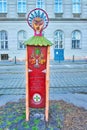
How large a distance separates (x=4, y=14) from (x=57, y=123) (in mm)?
24863

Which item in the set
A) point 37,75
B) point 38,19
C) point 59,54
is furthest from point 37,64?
point 59,54

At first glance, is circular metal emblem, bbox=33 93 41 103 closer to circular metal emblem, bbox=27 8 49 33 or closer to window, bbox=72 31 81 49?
circular metal emblem, bbox=27 8 49 33

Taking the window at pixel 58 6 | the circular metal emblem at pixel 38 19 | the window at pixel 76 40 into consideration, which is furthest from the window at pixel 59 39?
the circular metal emblem at pixel 38 19

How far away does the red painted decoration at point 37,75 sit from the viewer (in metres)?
5.36

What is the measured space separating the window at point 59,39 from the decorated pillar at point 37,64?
23645 millimetres

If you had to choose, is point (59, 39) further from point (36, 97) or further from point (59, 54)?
point (36, 97)

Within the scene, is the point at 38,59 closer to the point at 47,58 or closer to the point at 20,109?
the point at 47,58

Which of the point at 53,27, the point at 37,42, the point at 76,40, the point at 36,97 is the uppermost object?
the point at 53,27

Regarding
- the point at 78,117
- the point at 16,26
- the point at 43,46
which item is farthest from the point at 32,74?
the point at 16,26

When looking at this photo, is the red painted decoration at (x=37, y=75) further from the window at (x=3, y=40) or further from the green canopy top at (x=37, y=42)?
the window at (x=3, y=40)

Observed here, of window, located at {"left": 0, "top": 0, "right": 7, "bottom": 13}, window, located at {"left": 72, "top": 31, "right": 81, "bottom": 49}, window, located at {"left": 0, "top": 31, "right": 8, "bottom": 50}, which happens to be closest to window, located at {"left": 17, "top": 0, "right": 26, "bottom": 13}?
window, located at {"left": 0, "top": 0, "right": 7, "bottom": 13}

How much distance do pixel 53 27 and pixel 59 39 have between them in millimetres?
1760

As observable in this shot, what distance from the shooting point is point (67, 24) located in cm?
2877

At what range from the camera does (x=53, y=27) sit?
28.6m
